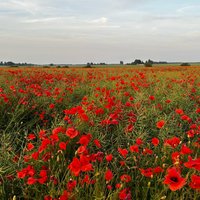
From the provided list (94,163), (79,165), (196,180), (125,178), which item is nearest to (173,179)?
(196,180)

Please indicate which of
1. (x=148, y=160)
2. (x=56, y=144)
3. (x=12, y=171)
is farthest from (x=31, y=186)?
(x=148, y=160)

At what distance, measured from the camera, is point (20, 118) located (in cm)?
448

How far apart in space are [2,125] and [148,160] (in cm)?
254

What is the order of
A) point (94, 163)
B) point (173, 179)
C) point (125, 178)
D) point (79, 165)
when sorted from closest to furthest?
point (173, 179)
point (79, 165)
point (125, 178)
point (94, 163)

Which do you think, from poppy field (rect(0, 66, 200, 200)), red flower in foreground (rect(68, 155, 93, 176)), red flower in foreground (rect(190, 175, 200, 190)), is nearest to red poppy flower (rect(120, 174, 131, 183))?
poppy field (rect(0, 66, 200, 200))

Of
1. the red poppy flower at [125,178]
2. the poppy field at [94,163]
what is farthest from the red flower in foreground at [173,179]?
the red poppy flower at [125,178]

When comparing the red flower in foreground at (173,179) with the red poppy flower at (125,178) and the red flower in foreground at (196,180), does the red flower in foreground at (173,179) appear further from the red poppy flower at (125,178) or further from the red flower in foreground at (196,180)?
the red poppy flower at (125,178)

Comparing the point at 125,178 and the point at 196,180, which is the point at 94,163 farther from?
the point at 196,180

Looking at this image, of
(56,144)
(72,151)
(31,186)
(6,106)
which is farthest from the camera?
(6,106)

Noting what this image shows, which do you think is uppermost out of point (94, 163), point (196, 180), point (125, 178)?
point (196, 180)

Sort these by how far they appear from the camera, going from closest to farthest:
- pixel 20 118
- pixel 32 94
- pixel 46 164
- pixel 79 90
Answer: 1. pixel 46 164
2. pixel 20 118
3. pixel 32 94
4. pixel 79 90

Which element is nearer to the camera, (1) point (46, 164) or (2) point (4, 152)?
(1) point (46, 164)

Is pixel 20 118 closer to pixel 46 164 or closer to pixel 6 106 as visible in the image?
pixel 6 106

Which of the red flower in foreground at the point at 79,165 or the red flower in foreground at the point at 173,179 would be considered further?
the red flower in foreground at the point at 79,165
